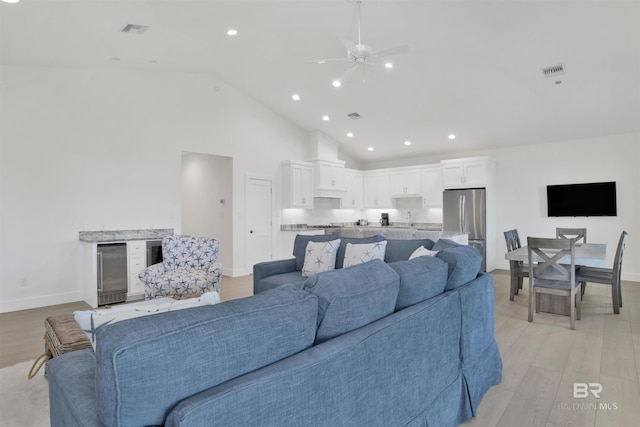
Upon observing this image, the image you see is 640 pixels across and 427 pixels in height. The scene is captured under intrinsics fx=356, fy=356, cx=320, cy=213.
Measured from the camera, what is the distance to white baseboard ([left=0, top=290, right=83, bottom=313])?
4672mm

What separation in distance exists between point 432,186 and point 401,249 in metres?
4.83

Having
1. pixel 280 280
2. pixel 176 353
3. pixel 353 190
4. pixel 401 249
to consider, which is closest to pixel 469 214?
pixel 353 190

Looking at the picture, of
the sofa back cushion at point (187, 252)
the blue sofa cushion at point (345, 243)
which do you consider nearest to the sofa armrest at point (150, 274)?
the sofa back cushion at point (187, 252)

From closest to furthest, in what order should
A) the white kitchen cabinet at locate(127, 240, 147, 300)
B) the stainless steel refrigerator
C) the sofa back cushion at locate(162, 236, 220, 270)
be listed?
1. the sofa back cushion at locate(162, 236, 220, 270)
2. the white kitchen cabinet at locate(127, 240, 147, 300)
3. the stainless steel refrigerator

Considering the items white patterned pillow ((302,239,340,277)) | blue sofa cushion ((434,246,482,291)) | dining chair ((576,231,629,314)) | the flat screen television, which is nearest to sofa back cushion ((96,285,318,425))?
blue sofa cushion ((434,246,482,291))

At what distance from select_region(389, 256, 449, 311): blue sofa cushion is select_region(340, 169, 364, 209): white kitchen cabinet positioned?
6.80 m

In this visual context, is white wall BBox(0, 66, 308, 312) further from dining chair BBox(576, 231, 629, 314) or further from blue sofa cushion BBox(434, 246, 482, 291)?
dining chair BBox(576, 231, 629, 314)

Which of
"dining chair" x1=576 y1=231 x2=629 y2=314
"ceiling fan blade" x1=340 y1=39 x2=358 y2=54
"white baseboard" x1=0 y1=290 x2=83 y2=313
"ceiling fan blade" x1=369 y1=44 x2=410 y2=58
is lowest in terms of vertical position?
"white baseboard" x1=0 y1=290 x2=83 y2=313

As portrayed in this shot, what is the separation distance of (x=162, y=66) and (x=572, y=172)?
7.39 meters

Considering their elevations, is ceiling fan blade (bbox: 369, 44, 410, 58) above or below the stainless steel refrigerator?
above

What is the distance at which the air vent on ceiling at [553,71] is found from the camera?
4629mm

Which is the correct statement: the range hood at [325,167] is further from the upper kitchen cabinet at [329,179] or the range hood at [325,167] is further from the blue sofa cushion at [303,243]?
the blue sofa cushion at [303,243]

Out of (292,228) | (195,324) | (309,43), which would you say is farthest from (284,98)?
(195,324)

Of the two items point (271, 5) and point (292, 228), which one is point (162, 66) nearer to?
point (271, 5)
